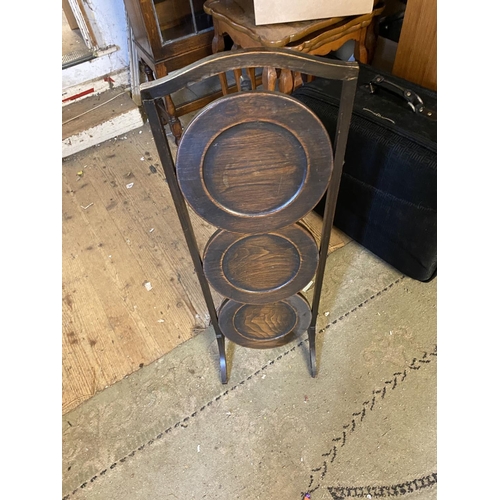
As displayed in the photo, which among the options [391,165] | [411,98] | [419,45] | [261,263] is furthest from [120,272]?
[419,45]

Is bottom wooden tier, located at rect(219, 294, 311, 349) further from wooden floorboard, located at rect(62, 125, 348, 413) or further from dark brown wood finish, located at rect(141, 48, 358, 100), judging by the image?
dark brown wood finish, located at rect(141, 48, 358, 100)

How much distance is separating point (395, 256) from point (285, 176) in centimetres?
74

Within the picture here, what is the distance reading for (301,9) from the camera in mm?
1179

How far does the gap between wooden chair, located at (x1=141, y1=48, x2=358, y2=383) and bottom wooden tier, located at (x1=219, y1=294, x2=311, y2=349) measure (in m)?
0.06

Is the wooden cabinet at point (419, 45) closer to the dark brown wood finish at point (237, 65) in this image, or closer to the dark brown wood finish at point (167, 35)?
the dark brown wood finish at point (167, 35)

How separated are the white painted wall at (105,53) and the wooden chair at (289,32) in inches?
21.5

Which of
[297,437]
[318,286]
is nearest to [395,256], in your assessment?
[318,286]

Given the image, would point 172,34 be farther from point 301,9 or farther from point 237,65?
point 237,65

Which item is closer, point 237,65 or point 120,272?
point 237,65

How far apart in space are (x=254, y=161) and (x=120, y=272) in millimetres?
902

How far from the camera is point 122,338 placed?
122 cm

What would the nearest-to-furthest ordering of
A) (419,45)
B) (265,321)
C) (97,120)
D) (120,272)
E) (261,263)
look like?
(261,263) → (265,321) → (419,45) → (120,272) → (97,120)

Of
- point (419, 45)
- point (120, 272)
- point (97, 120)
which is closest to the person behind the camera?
point (419, 45)

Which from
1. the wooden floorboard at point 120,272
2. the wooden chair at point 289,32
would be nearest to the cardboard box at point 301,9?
the wooden chair at point 289,32
